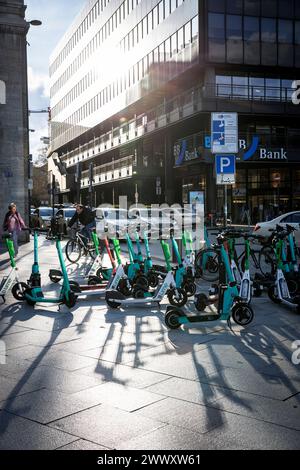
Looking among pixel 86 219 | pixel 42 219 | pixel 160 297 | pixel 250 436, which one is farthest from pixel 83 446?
pixel 42 219

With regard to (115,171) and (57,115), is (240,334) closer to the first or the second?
(115,171)

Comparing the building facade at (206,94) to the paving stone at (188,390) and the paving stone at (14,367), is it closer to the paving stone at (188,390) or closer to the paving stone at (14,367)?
the paving stone at (14,367)

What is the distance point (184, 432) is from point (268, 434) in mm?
587

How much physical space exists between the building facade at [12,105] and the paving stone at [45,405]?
19.7m

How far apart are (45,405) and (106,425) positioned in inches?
26.8

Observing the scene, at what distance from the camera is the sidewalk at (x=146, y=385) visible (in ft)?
12.4

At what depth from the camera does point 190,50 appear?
36875mm

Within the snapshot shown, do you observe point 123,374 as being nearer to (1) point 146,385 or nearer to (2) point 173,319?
(1) point 146,385

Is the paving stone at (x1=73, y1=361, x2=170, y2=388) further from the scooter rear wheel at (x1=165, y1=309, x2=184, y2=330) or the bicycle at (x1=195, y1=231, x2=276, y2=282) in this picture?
the bicycle at (x1=195, y1=231, x2=276, y2=282)

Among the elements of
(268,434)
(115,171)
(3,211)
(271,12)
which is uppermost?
(271,12)

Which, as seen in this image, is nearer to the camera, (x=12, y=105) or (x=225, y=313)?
(x=225, y=313)

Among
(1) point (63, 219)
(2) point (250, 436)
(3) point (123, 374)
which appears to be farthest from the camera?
(1) point (63, 219)

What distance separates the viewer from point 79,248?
16141mm

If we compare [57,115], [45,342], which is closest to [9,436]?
[45,342]
